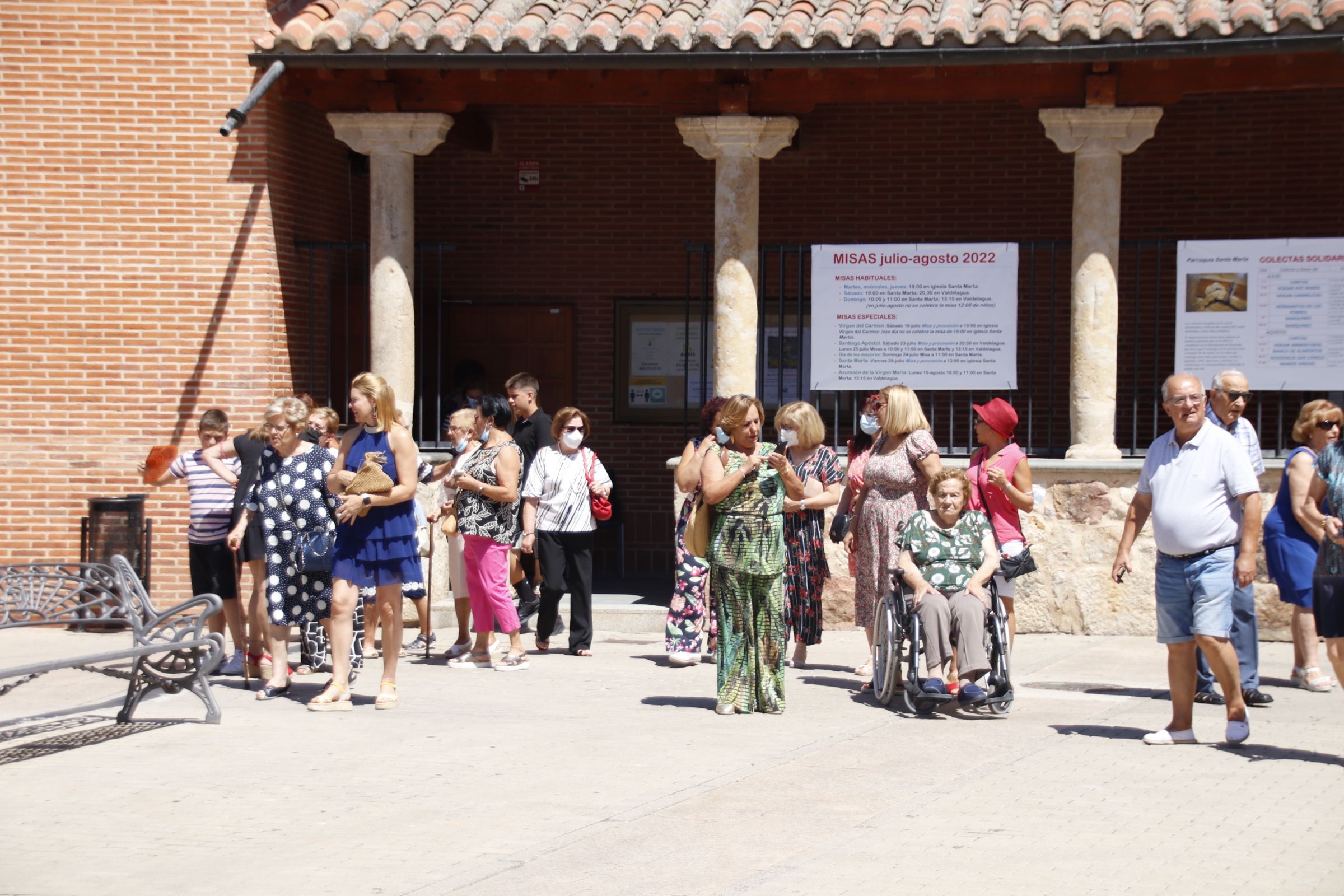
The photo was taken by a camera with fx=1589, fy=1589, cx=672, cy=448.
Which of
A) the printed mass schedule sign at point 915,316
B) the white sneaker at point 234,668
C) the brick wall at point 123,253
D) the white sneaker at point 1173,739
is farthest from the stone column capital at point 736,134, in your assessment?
the white sneaker at point 1173,739

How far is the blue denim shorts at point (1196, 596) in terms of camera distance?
6.88 meters

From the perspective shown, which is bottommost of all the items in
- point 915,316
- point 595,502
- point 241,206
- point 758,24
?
point 595,502

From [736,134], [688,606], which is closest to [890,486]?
[688,606]

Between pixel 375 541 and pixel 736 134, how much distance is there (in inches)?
181

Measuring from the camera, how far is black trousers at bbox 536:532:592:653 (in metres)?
9.84

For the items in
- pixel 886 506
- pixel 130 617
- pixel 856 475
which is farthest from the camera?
pixel 856 475

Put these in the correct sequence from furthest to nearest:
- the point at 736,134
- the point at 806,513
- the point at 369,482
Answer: the point at 736,134
the point at 806,513
the point at 369,482

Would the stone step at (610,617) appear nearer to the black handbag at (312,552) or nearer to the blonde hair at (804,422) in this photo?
the blonde hair at (804,422)

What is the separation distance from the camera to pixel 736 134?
1118 cm

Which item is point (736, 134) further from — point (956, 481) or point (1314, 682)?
point (1314, 682)

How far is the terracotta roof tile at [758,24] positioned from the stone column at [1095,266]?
0.73 m

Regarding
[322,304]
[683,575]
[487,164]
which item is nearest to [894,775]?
[683,575]

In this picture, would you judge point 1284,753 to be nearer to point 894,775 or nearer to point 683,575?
point 894,775

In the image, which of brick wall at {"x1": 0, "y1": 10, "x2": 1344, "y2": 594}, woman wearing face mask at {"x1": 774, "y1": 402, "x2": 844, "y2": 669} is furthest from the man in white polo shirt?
brick wall at {"x1": 0, "y1": 10, "x2": 1344, "y2": 594}
